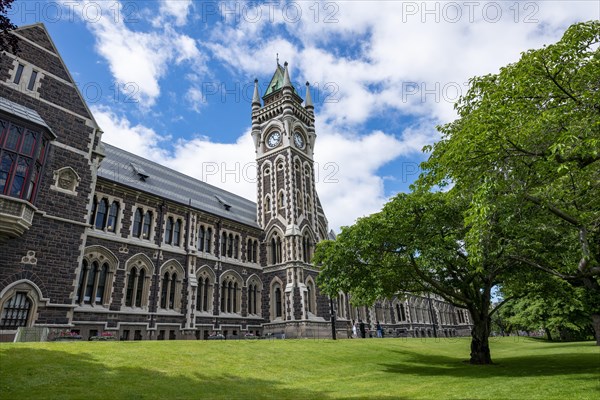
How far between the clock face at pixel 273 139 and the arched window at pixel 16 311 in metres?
29.6

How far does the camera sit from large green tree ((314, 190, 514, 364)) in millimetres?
17406

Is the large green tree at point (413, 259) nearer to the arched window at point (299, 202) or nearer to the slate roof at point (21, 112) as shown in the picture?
the slate roof at point (21, 112)

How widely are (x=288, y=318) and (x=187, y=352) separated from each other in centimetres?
1944

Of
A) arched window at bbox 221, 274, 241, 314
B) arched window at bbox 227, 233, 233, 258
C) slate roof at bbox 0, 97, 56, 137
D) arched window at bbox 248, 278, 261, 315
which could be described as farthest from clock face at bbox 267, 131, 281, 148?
slate roof at bbox 0, 97, 56, 137

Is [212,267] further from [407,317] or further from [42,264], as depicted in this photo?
[407,317]

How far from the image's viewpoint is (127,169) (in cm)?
3136

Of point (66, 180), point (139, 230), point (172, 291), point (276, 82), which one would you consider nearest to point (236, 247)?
point (172, 291)

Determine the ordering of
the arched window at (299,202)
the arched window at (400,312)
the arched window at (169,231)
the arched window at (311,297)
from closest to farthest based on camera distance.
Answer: the arched window at (169,231) < the arched window at (311,297) < the arched window at (299,202) < the arched window at (400,312)

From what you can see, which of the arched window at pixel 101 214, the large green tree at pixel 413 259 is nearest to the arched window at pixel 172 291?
the arched window at pixel 101 214

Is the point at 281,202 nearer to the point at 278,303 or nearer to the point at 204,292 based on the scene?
the point at 278,303

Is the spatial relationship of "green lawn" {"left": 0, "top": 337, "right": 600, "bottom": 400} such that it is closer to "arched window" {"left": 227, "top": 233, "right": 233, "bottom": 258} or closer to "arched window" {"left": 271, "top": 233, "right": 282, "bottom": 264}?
"arched window" {"left": 227, "top": 233, "right": 233, "bottom": 258}

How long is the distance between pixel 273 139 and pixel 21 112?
92.2 ft

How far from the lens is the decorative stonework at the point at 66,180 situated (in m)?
20.2

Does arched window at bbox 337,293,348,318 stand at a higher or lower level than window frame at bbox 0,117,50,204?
lower
